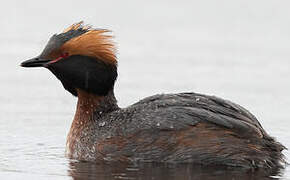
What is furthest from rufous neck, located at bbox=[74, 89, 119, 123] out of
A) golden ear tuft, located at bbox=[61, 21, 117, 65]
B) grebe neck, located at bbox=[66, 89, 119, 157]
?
golden ear tuft, located at bbox=[61, 21, 117, 65]

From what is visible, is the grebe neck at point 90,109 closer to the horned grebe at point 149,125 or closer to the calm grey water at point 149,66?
the horned grebe at point 149,125

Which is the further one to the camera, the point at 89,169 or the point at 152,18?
the point at 152,18

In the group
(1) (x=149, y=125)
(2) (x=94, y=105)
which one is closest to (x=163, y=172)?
(1) (x=149, y=125)

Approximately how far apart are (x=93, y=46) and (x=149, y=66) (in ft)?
19.6

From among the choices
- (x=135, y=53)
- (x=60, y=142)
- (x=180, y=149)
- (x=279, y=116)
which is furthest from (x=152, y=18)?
(x=180, y=149)

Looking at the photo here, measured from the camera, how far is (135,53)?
63.8ft

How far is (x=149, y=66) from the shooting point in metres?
18.3

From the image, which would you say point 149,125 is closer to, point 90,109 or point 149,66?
point 90,109

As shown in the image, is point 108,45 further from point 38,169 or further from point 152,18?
point 152,18

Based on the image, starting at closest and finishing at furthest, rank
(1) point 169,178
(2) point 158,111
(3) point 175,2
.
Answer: (1) point 169,178 → (2) point 158,111 → (3) point 175,2

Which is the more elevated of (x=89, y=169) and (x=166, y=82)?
(x=166, y=82)

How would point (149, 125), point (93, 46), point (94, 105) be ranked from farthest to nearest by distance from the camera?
point (94, 105) → point (93, 46) → point (149, 125)

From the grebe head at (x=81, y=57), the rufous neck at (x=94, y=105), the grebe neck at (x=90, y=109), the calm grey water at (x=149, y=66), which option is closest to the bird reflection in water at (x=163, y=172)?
the calm grey water at (x=149, y=66)

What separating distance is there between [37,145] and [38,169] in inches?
64.4
